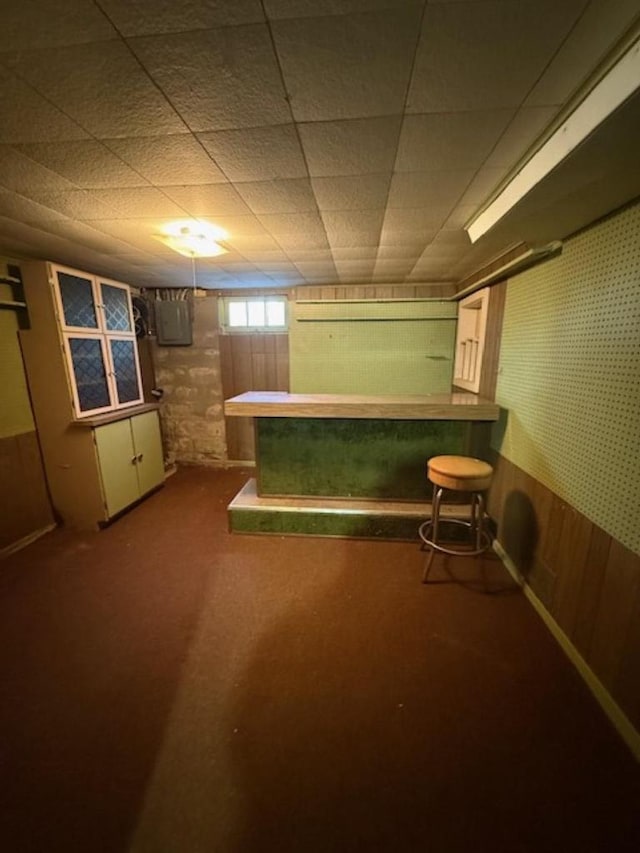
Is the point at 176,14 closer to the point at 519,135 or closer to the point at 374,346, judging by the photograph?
the point at 519,135

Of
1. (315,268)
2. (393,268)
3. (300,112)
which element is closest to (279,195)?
(300,112)

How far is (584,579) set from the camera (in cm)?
159

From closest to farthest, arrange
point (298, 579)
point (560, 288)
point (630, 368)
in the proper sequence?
1. point (630, 368)
2. point (560, 288)
3. point (298, 579)

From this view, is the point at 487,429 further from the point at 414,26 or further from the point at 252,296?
the point at 252,296

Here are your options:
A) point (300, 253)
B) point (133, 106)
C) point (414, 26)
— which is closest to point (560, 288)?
point (414, 26)

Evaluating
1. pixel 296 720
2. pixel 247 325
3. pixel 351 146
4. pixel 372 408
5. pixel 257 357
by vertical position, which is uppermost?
pixel 351 146

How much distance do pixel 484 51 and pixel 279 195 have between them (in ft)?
3.48

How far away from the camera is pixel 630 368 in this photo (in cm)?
137

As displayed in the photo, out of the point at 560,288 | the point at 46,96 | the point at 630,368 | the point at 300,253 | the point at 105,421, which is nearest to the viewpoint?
the point at 46,96

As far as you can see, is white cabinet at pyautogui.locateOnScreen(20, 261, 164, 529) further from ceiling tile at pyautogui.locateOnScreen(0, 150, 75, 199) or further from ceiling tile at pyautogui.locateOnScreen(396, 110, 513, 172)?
ceiling tile at pyautogui.locateOnScreen(396, 110, 513, 172)

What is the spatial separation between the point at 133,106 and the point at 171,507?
311 cm

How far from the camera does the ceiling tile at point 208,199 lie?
160 cm

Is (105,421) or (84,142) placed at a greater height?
(84,142)

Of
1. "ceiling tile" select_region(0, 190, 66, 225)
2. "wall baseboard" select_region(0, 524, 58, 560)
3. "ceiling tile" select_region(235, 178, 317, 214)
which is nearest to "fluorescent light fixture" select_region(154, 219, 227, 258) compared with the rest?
"ceiling tile" select_region(235, 178, 317, 214)
